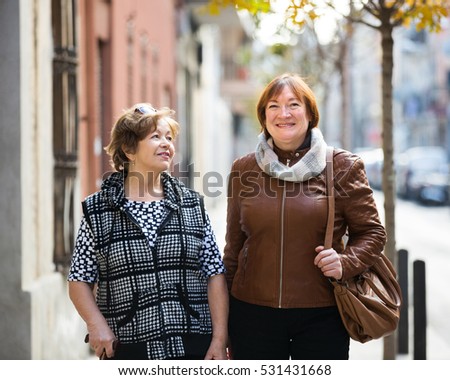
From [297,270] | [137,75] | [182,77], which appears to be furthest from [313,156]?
[182,77]

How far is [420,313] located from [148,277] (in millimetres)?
4159

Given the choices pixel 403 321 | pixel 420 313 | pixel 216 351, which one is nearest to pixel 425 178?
pixel 403 321

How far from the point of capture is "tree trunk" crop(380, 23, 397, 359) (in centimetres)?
655

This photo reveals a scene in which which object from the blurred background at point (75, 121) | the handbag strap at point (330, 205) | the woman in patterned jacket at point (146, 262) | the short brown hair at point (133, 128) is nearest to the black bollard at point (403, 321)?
the blurred background at point (75, 121)

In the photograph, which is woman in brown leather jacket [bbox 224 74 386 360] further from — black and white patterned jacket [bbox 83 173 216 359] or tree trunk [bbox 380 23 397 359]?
tree trunk [bbox 380 23 397 359]

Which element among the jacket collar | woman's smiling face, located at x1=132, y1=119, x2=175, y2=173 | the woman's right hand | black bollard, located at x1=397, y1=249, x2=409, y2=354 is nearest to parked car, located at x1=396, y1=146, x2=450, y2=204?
black bollard, located at x1=397, y1=249, x2=409, y2=354

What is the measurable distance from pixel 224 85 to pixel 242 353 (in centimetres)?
3703

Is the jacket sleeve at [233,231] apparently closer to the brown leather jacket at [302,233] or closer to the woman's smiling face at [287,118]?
the brown leather jacket at [302,233]

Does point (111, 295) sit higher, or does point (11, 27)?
point (11, 27)

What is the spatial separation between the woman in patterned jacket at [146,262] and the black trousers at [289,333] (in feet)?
0.58

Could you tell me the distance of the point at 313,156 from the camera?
12.9 ft

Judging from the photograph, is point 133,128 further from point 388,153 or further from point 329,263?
point 388,153

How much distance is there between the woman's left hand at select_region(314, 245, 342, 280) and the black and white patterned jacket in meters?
0.53

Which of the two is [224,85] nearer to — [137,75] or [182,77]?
[182,77]
